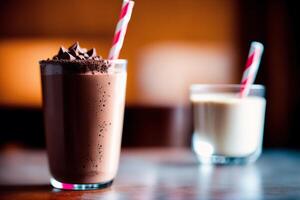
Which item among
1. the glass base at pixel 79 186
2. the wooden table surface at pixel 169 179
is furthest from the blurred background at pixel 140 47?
the glass base at pixel 79 186

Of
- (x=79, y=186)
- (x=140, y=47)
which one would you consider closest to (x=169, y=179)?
(x=79, y=186)

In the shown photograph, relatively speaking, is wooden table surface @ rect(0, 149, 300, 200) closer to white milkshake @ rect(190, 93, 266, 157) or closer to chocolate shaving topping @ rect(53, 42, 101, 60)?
white milkshake @ rect(190, 93, 266, 157)

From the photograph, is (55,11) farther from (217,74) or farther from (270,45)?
(270,45)

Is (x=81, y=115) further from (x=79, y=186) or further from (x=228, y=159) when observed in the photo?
(x=228, y=159)

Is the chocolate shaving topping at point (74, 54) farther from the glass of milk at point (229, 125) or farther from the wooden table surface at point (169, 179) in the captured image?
the glass of milk at point (229, 125)

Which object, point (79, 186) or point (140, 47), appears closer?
point (79, 186)

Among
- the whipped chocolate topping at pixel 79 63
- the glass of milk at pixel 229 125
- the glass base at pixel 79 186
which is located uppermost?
the whipped chocolate topping at pixel 79 63
